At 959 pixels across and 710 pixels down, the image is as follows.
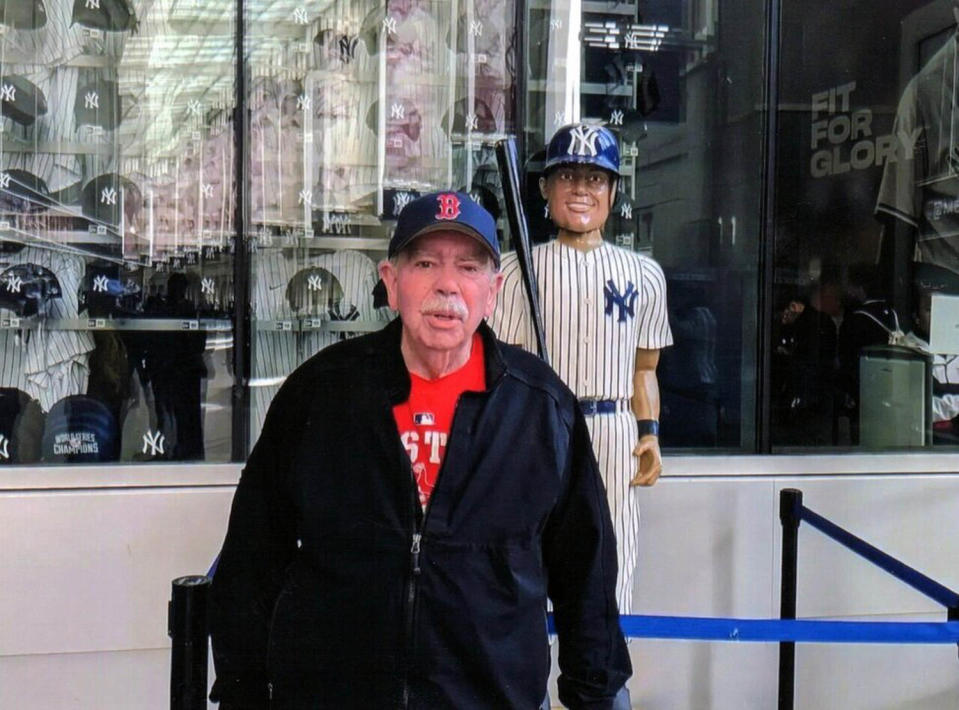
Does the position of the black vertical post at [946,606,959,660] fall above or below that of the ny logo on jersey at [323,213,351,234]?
below

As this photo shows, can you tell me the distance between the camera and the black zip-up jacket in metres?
1.69

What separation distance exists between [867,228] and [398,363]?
124 inches

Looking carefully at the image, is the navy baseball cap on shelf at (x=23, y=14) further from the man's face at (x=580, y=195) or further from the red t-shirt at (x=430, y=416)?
the red t-shirt at (x=430, y=416)

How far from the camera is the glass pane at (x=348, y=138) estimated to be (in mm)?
3854

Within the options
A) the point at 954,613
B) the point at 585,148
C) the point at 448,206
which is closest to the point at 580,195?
the point at 585,148

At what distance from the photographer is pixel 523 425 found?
179 centimetres

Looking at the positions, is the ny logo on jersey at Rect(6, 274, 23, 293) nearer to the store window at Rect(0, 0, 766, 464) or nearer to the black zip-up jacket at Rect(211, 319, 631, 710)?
the store window at Rect(0, 0, 766, 464)

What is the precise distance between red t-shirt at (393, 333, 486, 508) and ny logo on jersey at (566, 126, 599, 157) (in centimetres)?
130

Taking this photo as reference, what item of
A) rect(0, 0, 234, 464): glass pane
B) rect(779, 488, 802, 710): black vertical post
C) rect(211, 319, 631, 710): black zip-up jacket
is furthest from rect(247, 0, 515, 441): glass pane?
rect(211, 319, 631, 710): black zip-up jacket

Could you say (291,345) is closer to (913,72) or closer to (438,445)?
(438,445)

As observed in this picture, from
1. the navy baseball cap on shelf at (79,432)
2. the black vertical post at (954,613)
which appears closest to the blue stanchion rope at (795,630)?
the black vertical post at (954,613)

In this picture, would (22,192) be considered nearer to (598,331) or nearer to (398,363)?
(598,331)

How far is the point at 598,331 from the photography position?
3023 mm

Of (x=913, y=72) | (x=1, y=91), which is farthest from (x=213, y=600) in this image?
(x=913, y=72)
